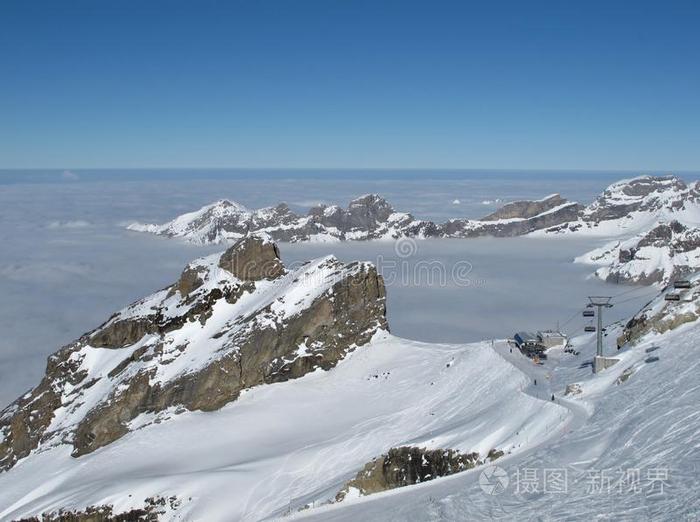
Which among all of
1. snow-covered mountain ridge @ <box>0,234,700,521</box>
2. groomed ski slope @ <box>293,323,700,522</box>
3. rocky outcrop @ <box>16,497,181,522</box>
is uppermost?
groomed ski slope @ <box>293,323,700,522</box>

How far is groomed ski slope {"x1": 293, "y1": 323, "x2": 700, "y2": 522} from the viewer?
52.4 ft

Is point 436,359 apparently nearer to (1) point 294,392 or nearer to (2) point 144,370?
(1) point 294,392

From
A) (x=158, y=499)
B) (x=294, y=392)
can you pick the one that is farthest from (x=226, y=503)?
(x=294, y=392)

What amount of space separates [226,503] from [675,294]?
32004 millimetres

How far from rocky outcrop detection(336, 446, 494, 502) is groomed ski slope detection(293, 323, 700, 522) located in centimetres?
339

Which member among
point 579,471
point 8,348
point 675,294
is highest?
point 675,294

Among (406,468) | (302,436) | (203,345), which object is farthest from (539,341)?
(203,345)

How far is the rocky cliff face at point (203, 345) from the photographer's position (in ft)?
169

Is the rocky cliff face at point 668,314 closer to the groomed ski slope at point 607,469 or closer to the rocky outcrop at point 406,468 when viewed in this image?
the groomed ski slope at point 607,469

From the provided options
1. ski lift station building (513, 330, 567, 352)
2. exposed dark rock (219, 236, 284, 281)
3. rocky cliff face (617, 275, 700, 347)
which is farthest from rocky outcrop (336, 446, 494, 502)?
exposed dark rock (219, 236, 284, 281)

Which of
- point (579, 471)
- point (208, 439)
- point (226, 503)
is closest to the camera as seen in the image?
point (579, 471)

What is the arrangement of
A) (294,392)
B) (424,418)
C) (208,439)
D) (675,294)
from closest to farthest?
(675,294) < (424,418) < (208,439) < (294,392)

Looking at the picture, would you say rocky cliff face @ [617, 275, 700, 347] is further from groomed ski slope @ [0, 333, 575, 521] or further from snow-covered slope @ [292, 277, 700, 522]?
groomed ski slope @ [0, 333, 575, 521]

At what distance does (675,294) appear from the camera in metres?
37.1
